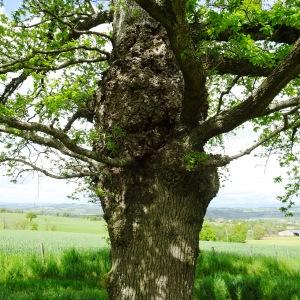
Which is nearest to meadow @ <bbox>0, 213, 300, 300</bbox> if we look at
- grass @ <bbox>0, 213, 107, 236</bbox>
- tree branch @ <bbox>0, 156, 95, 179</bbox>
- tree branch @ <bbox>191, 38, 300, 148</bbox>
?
tree branch @ <bbox>0, 156, 95, 179</bbox>

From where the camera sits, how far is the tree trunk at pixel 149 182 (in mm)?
6695

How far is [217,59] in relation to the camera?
7.41 meters

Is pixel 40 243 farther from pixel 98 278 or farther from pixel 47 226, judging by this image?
pixel 47 226

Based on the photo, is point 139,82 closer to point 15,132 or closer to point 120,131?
point 120,131

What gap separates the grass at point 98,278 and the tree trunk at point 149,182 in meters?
4.02

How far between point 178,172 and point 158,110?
102 centimetres

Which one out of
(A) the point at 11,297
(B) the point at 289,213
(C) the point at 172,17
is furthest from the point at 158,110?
(A) the point at 11,297

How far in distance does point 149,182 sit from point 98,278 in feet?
32.4

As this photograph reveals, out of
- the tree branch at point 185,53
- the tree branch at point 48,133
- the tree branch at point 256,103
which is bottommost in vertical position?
the tree branch at point 48,133

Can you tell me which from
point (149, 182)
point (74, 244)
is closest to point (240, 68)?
point (149, 182)

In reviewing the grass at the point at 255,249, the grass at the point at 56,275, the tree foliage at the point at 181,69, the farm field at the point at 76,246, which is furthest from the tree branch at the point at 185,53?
the grass at the point at 255,249

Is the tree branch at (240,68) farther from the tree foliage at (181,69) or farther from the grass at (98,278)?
the grass at (98,278)

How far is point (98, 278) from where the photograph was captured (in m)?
15.8

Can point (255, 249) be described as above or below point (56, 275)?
below
